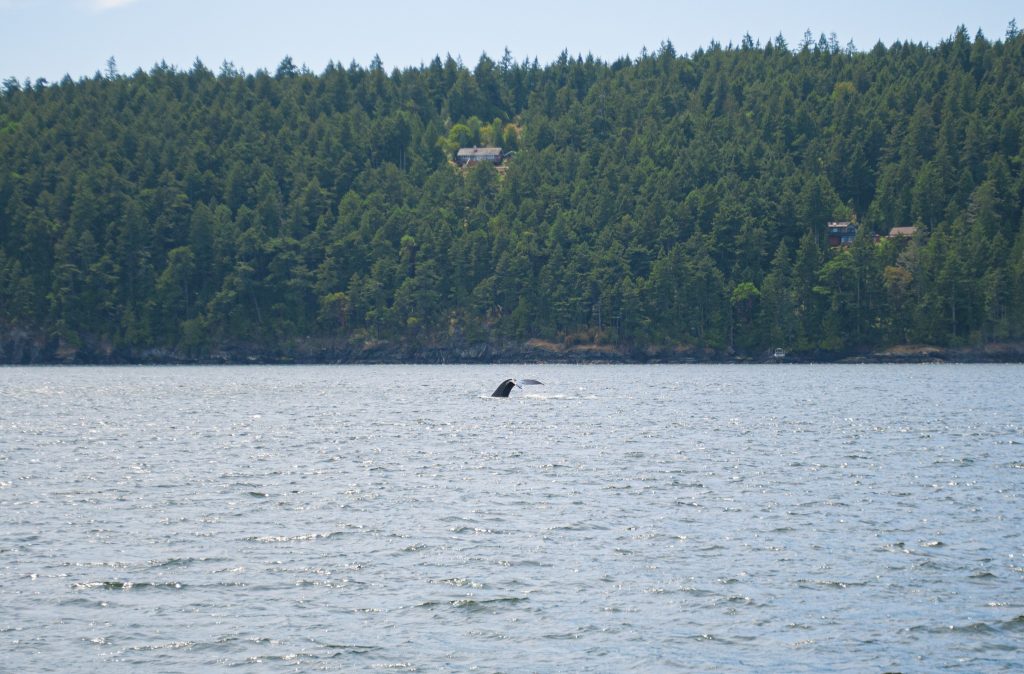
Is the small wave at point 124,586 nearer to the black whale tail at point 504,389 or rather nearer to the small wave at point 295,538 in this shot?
the small wave at point 295,538

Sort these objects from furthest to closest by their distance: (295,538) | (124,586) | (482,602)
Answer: (295,538) < (124,586) < (482,602)

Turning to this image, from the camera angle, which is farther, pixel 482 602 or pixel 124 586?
pixel 124 586

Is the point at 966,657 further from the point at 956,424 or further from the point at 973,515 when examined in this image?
the point at 956,424

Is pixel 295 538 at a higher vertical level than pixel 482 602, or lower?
higher

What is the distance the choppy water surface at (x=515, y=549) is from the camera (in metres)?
21.0

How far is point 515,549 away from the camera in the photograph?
29297mm

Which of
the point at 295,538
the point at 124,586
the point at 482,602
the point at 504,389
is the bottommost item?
the point at 482,602

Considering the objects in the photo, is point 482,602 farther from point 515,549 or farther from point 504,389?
point 504,389

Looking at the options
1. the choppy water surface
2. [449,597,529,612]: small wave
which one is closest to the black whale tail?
the choppy water surface

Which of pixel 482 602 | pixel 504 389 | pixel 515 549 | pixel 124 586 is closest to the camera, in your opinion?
pixel 482 602

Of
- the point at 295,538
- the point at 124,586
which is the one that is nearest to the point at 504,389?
the point at 295,538

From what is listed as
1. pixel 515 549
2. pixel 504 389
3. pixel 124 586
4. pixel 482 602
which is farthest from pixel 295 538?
pixel 504 389

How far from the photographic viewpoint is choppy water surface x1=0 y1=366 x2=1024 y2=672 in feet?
68.8

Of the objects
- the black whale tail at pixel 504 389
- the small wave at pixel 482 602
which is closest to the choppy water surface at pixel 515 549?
the small wave at pixel 482 602
